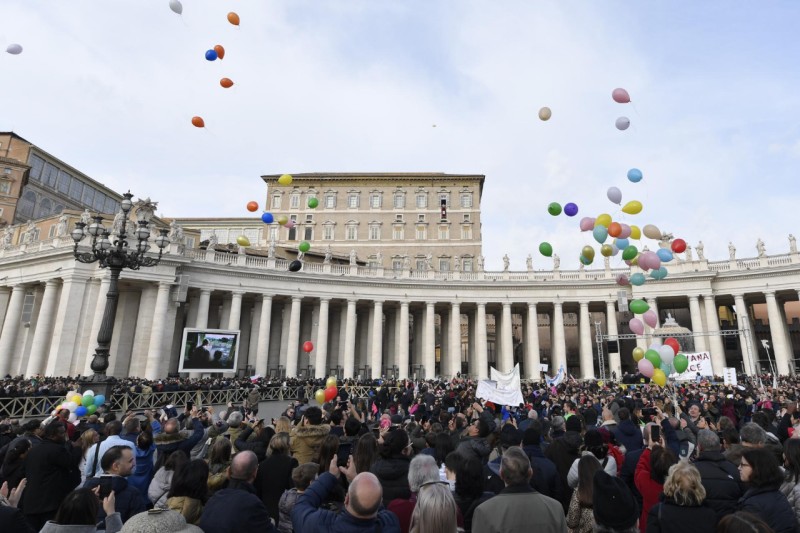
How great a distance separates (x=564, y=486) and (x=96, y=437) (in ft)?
23.2

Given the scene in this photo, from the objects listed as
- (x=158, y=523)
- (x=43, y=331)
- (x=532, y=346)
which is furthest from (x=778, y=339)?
(x=43, y=331)

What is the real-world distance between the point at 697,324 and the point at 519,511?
46.9 metres

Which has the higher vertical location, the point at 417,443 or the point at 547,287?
the point at 547,287

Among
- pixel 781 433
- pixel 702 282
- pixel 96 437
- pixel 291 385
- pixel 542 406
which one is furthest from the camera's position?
pixel 702 282

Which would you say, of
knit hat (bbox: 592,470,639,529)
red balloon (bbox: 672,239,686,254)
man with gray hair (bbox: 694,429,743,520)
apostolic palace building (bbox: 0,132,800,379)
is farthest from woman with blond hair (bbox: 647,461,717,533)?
apostolic palace building (bbox: 0,132,800,379)

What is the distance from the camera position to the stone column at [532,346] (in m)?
43.1

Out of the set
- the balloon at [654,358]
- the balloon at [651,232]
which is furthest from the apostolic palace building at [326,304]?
the balloon at [654,358]

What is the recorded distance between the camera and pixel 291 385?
101 ft

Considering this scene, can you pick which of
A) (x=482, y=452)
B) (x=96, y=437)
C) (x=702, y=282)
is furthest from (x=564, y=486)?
(x=702, y=282)

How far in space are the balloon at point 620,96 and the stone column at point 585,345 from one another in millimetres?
31593

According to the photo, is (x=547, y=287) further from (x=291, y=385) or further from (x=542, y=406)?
(x=542, y=406)

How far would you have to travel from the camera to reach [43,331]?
114ft

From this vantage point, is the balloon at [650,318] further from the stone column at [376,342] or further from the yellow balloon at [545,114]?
the stone column at [376,342]

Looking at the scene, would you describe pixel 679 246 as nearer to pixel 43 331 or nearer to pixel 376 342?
pixel 376 342
